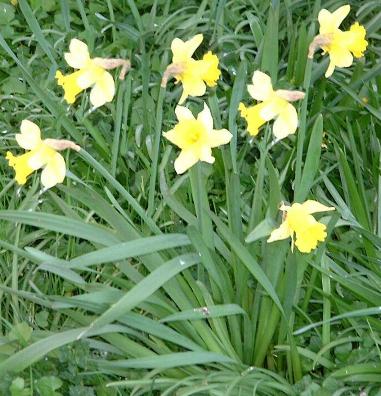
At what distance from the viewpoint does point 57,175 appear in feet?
5.10

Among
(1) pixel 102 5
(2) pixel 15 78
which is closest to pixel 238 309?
(2) pixel 15 78

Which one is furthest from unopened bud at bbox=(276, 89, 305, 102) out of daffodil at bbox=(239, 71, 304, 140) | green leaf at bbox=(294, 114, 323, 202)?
green leaf at bbox=(294, 114, 323, 202)

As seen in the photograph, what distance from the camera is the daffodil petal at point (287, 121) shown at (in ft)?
5.09

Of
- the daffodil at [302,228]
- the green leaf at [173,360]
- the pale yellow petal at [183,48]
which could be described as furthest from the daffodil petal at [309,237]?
the pale yellow petal at [183,48]

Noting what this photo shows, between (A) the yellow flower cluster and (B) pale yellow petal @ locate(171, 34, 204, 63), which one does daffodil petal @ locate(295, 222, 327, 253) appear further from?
(B) pale yellow petal @ locate(171, 34, 204, 63)

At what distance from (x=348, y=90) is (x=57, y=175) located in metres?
1.05

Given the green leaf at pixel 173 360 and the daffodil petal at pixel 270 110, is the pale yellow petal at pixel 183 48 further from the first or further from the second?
the green leaf at pixel 173 360

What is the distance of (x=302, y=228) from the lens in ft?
4.82

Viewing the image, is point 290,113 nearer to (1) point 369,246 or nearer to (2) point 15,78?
(1) point 369,246

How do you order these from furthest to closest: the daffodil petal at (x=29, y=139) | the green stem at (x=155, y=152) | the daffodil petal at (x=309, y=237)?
the green stem at (x=155, y=152) → the daffodil petal at (x=29, y=139) → the daffodil petal at (x=309, y=237)

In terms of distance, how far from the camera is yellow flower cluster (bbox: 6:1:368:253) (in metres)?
1.50

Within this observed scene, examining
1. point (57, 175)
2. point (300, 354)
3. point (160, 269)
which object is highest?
point (57, 175)

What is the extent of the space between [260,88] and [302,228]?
296 millimetres

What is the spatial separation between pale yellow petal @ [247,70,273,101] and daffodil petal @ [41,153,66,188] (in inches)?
15.6
